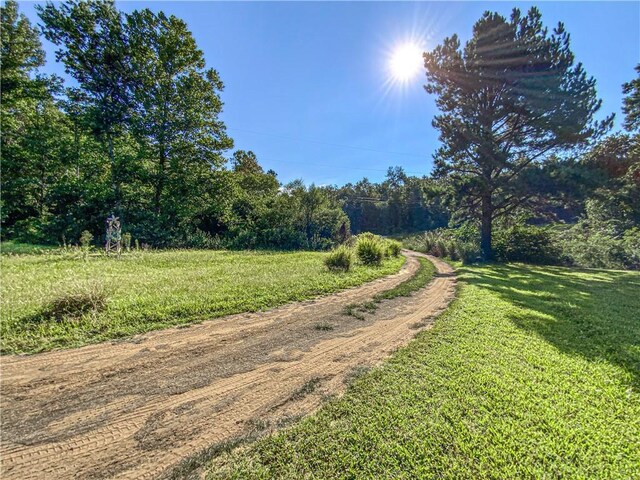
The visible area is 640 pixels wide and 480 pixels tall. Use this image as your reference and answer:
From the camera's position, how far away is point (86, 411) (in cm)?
206

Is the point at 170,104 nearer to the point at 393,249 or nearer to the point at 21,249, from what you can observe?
the point at 21,249

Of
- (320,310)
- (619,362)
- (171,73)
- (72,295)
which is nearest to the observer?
(619,362)

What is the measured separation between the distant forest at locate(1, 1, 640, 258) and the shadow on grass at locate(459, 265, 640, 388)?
6.36 m

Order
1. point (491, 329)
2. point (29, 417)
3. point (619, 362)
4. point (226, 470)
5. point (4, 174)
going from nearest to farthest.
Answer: point (226, 470) < point (29, 417) < point (619, 362) < point (491, 329) < point (4, 174)

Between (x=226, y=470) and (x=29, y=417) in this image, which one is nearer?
(x=226, y=470)

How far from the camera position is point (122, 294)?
475cm

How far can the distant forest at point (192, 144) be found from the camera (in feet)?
39.5

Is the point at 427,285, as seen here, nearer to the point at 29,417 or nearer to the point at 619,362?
the point at 619,362

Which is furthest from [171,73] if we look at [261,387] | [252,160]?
[261,387]

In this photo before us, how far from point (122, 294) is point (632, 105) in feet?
76.7

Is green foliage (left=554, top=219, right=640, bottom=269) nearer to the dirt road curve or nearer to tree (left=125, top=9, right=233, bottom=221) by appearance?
the dirt road curve

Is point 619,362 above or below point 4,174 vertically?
below

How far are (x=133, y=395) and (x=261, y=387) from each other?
1.18 m

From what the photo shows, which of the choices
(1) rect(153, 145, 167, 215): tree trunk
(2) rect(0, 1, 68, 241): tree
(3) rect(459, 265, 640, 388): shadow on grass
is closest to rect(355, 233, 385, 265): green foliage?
(3) rect(459, 265, 640, 388): shadow on grass
